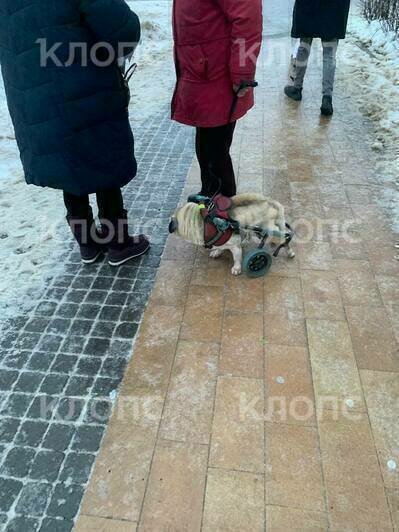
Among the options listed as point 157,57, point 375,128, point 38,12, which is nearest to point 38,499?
point 38,12

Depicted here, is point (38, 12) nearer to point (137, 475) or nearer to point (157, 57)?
point (137, 475)

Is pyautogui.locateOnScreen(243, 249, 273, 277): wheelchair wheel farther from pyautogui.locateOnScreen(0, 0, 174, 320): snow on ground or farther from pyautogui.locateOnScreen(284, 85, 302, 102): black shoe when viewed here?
pyautogui.locateOnScreen(284, 85, 302, 102): black shoe

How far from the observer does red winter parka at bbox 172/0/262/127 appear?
261cm

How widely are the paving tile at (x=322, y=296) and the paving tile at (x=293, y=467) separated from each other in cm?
84

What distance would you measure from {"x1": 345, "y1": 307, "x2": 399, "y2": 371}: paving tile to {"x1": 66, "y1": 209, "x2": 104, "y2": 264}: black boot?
1765 millimetres

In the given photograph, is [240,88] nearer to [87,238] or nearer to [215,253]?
[215,253]

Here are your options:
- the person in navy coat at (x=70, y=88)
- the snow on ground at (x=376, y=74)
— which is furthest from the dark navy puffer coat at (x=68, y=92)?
the snow on ground at (x=376, y=74)

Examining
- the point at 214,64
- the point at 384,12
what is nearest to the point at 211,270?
the point at 214,64

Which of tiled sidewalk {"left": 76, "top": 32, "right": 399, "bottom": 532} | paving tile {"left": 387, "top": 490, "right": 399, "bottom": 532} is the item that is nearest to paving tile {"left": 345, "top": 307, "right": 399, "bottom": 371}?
tiled sidewalk {"left": 76, "top": 32, "right": 399, "bottom": 532}

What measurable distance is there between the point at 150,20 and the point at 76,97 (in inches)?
354

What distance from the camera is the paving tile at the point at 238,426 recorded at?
79.4 inches

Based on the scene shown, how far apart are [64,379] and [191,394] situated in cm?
69

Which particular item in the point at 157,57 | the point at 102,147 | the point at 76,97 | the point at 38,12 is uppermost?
the point at 38,12

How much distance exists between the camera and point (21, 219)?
3715 millimetres
